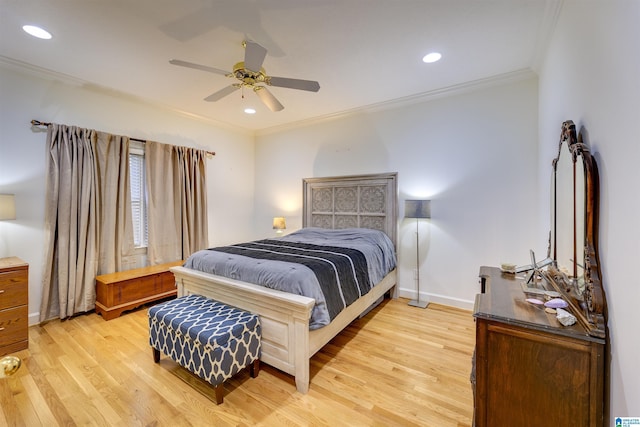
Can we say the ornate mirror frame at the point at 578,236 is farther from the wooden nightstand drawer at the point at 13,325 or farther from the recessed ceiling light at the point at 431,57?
the wooden nightstand drawer at the point at 13,325

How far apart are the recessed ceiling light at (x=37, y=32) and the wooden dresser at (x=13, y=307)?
2.04 meters

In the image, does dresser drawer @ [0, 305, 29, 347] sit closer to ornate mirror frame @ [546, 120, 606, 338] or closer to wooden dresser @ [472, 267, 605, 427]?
wooden dresser @ [472, 267, 605, 427]

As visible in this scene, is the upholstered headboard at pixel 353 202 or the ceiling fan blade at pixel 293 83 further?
the upholstered headboard at pixel 353 202

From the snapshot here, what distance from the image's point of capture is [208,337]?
5.80ft

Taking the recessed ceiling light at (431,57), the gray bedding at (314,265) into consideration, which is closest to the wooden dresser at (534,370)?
the gray bedding at (314,265)

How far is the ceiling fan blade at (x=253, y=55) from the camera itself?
6.24 ft

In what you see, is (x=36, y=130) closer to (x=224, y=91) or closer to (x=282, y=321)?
(x=224, y=91)

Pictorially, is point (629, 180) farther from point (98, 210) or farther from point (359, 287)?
point (98, 210)

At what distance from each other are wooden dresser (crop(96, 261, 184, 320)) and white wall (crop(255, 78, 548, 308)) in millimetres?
2978

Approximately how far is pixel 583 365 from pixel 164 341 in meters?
2.54

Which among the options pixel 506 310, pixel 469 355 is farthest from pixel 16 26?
pixel 469 355

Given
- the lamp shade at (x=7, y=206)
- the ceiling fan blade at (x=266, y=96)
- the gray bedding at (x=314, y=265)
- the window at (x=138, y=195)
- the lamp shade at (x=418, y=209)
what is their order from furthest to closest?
the window at (x=138, y=195), the lamp shade at (x=418, y=209), the ceiling fan blade at (x=266, y=96), the lamp shade at (x=7, y=206), the gray bedding at (x=314, y=265)

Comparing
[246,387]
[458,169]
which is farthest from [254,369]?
[458,169]

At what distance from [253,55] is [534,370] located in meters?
2.54
